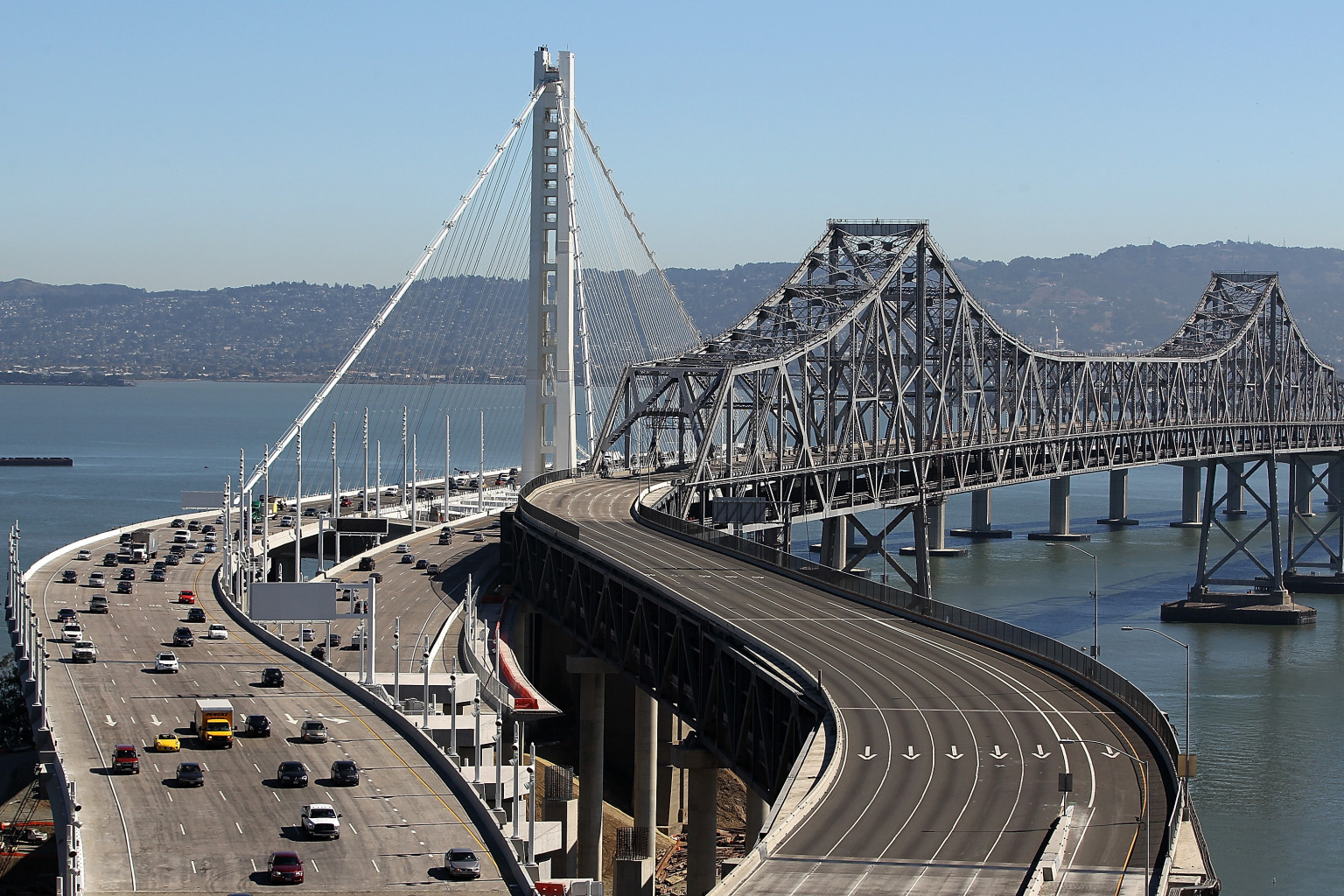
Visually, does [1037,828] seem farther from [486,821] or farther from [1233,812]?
[1233,812]

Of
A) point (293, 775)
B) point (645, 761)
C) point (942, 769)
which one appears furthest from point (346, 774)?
point (645, 761)

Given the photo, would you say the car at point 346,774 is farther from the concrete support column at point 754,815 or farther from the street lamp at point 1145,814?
the street lamp at point 1145,814

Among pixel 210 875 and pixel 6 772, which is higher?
pixel 210 875

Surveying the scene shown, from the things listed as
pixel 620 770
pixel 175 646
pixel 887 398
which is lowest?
pixel 620 770

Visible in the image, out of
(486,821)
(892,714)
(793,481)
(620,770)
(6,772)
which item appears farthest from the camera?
(793,481)

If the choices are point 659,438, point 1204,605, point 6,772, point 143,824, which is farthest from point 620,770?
point 1204,605

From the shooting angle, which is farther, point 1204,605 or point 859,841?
point 1204,605

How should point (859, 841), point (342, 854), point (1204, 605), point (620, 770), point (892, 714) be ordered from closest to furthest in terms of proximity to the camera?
point (859, 841) → point (342, 854) → point (892, 714) → point (620, 770) → point (1204, 605)
